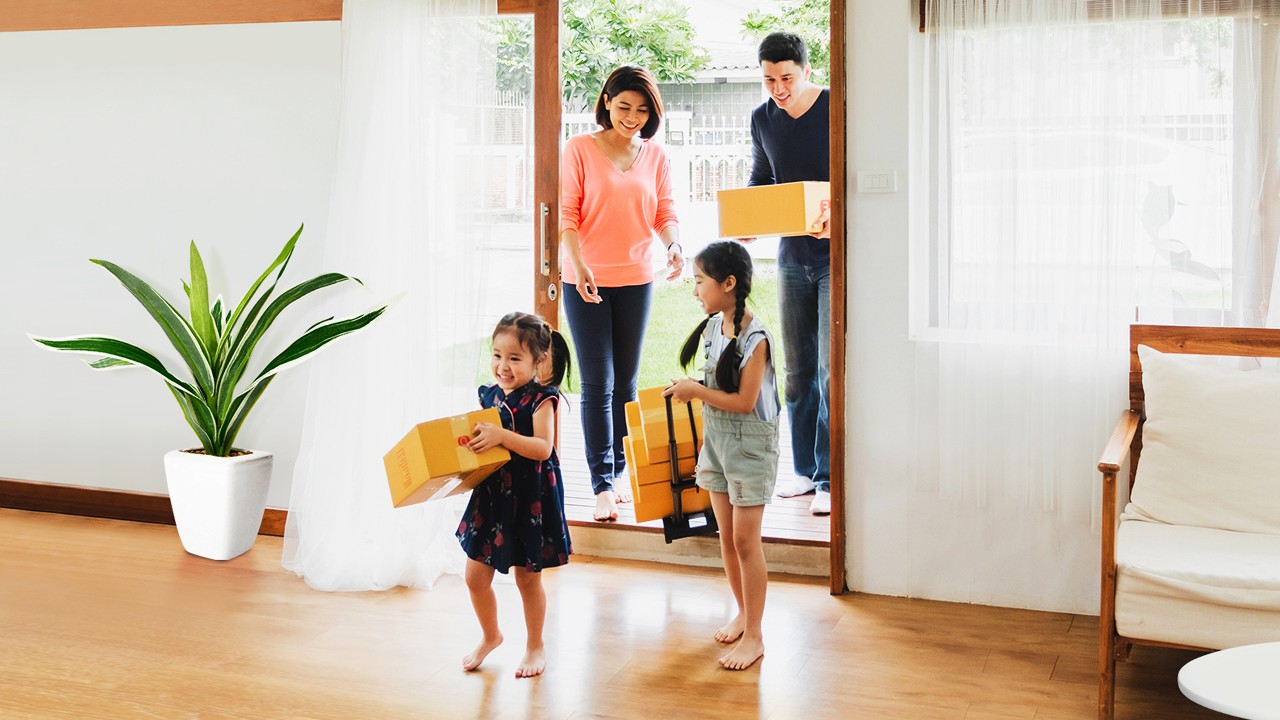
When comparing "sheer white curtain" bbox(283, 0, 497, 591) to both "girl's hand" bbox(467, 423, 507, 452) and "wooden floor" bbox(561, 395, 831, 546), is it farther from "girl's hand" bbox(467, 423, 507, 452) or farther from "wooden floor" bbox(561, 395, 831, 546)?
"girl's hand" bbox(467, 423, 507, 452)

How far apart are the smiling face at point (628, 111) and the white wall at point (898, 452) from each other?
83 cm

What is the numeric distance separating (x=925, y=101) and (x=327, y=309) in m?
2.04

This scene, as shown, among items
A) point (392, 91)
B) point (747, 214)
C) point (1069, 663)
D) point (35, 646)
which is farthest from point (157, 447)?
point (1069, 663)

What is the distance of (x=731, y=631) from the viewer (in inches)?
121

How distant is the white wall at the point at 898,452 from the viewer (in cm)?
323

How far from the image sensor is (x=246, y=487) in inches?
154

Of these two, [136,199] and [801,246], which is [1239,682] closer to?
[801,246]

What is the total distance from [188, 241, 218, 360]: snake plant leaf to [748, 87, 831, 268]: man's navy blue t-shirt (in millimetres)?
1959

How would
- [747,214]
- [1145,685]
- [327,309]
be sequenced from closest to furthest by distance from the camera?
[1145,685], [747,214], [327,309]

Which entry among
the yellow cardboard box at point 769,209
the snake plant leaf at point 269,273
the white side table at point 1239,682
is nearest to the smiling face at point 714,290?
the yellow cardboard box at point 769,209

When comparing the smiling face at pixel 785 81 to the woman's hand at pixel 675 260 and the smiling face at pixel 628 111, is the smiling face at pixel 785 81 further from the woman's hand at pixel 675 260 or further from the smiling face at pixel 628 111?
the woman's hand at pixel 675 260

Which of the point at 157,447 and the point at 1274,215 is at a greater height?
the point at 1274,215

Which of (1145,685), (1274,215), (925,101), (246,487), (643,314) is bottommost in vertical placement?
(1145,685)

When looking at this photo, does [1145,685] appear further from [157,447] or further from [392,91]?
[157,447]
